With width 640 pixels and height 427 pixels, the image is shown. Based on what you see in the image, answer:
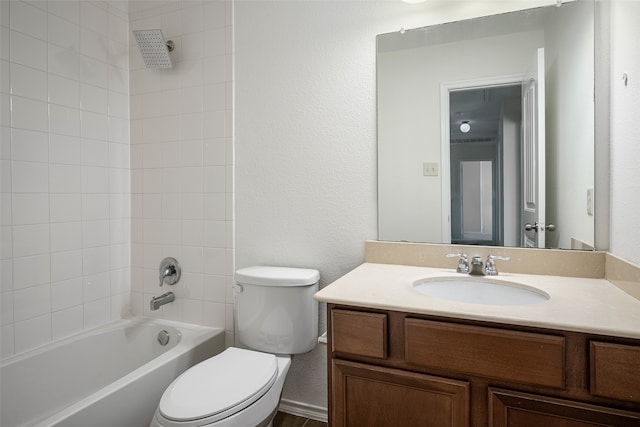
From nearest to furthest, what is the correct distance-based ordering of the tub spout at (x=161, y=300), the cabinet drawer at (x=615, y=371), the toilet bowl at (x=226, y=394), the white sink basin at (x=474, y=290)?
1. the cabinet drawer at (x=615, y=371)
2. the toilet bowl at (x=226, y=394)
3. the white sink basin at (x=474, y=290)
4. the tub spout at (x=161, y=300)

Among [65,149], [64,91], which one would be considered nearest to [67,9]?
[64,91]

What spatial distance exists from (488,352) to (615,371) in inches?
10.7

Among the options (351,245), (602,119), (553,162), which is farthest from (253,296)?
(602,119)

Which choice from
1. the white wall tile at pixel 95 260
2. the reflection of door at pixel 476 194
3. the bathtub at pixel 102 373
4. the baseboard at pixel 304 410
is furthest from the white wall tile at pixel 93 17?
the baseboard at pixel 304 410

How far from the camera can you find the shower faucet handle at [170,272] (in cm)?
204

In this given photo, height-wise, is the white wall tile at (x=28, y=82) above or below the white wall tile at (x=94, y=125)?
above

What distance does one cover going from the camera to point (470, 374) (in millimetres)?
997

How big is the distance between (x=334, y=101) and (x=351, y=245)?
685 millimetres

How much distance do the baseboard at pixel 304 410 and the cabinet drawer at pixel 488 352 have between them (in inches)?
37.4

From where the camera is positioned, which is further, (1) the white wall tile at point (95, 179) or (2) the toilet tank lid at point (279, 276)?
(1) the white wall tile at point (95, 179)

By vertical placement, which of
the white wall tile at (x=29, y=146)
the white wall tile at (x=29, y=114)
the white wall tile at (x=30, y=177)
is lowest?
the white wall tile at (x=30, y=177)

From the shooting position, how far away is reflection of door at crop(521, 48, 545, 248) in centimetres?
141

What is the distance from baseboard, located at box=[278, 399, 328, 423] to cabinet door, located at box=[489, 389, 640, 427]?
1021 mm

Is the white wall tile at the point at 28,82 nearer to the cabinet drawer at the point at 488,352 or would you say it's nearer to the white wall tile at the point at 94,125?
the white wall tile at the point at 94,125
